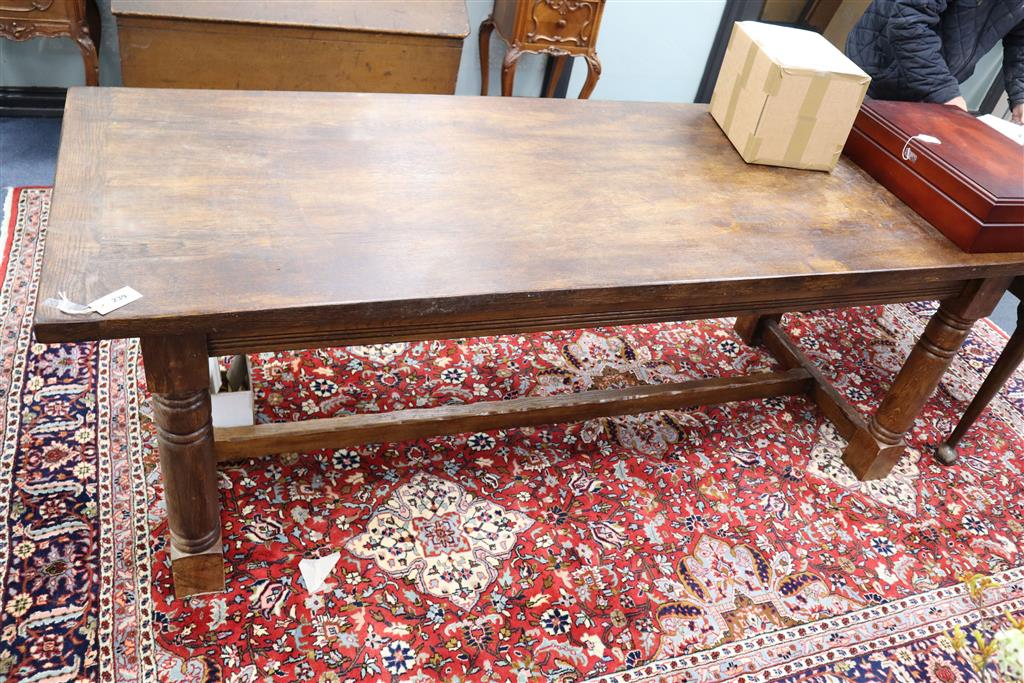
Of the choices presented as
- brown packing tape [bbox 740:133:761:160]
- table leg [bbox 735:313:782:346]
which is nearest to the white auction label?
brown packing tape [bbox 740:133:761:160]

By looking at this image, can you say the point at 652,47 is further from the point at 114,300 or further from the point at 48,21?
the point at 114,300

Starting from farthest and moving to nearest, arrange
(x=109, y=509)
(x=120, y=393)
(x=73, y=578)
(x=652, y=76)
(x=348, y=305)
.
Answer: (x=652, y=76) → (x=120, y=393) → (x=109, y=509) → (x=73, y=578) → (x=348, y=305)

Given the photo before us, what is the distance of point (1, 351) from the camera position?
7.57 ft

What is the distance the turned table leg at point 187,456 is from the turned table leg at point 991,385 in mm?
2208

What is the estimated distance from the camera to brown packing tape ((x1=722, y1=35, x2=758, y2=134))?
209 centimetres

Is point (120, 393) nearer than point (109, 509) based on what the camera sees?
No

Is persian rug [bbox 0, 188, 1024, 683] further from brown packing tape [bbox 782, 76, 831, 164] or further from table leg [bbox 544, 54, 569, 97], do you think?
table leg [bbox 544, 54, 569, 97]

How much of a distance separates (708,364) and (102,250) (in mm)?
2005

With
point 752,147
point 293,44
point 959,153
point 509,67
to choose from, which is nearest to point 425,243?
point 752,147

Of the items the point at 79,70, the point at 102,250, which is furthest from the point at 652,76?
the point at 102,250

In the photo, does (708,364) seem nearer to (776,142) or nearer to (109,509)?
(776,142)

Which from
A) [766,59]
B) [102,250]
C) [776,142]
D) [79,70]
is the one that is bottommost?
[79,70]

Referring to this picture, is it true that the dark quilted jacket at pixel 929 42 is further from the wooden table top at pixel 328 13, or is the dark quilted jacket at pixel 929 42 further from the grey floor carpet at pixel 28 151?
the grey floor carpet at pixel 28 151

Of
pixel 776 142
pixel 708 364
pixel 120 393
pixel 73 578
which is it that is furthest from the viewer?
pixel 708 364
